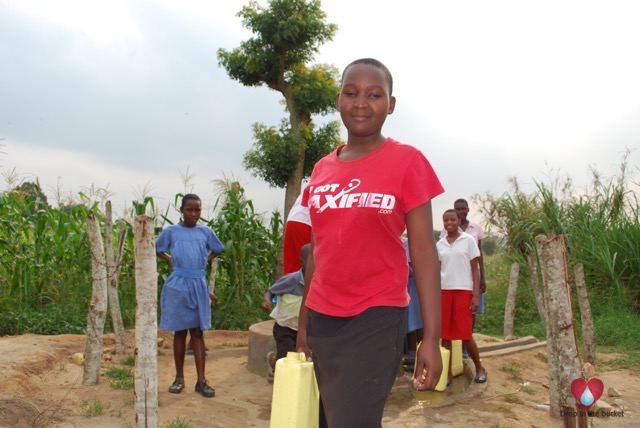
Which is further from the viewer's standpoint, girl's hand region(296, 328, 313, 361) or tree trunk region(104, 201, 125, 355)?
tree trunk region(104, 201, 125, 355)

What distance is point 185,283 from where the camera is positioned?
512 cm

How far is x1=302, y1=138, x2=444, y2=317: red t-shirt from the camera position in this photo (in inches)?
80.2

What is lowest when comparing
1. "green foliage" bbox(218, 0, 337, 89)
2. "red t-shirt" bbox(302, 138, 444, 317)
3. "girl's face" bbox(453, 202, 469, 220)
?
"red t-shirt" bbox(302, 138, 444, 317)

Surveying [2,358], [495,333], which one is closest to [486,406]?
[2,358]

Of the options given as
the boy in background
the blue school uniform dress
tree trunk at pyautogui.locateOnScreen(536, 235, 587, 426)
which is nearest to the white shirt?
the boy in background

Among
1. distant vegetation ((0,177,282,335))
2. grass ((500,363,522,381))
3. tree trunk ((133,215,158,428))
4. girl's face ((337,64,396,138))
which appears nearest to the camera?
girl's face ((337,64,396,138))

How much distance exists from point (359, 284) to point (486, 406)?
3.38 m

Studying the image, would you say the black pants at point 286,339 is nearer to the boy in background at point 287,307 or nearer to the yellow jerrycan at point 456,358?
the boy in background at point 287,307

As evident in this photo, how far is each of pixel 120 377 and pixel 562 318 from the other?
3871 mm

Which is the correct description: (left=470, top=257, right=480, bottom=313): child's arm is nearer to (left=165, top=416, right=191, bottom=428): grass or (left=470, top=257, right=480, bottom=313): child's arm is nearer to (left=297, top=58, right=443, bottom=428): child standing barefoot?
(left=165, top=416, right=191, bottom=428): grass

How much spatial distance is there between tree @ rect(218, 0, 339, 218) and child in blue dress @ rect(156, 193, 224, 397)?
5212 mm

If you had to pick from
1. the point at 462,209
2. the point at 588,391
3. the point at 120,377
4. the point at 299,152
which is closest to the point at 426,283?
the point at 588,391

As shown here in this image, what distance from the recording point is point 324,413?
224 centimetres

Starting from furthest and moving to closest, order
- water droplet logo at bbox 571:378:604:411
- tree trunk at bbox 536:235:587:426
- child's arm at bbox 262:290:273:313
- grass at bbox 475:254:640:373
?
grass at bbox 475:254:640:373, child's arm at bbox 262:290:273:313, tree trunk at bbox 536:235:587:426, water droplet logo at bbox 571:378:604:411
